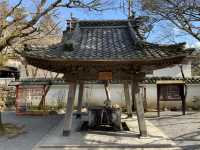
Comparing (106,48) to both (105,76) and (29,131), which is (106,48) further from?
(29,131)

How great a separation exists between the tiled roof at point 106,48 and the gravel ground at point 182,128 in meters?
2.62

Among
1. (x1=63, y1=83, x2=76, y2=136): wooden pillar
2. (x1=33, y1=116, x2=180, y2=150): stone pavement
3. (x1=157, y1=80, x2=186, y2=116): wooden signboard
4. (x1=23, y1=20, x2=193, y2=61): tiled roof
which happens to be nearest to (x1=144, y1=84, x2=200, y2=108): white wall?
(x1=157, y1=80, x2=186, y2=116): wooden signboard

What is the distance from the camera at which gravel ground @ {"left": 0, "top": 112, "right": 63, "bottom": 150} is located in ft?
33.2

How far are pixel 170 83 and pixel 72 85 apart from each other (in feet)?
24.2

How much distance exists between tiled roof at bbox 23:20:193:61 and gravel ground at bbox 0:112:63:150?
2679 millimetres

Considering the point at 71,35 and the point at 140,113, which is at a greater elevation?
the point at 71,35

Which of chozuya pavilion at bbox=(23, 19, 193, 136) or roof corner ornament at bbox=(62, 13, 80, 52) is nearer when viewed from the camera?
chozuya pavilion at bbox=(23, 19, 193, 136)

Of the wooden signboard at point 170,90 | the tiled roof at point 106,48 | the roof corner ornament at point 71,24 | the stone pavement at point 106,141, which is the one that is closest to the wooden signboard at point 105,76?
the tiled roof at point 106,48

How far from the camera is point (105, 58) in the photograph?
1002 centimetres

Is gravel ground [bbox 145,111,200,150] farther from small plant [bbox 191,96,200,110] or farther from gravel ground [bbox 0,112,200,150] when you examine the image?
small plant [bbox 191,96,200,110]

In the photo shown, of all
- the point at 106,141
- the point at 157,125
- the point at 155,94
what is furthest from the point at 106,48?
the point at 155,94

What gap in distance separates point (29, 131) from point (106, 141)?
3701mm

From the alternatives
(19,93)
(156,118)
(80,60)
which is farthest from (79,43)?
(19,93)

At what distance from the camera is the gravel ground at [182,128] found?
1011 centimetres
